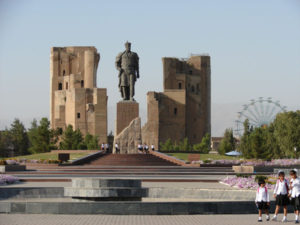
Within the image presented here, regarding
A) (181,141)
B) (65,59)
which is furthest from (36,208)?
(65,59)

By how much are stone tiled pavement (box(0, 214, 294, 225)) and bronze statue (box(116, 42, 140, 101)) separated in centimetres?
2624

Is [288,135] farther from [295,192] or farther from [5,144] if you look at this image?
[295,192]

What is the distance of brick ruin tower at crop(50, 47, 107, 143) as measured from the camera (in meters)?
90.0

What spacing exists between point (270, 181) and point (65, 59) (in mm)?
81280

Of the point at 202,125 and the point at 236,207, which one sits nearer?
the point at 236,207

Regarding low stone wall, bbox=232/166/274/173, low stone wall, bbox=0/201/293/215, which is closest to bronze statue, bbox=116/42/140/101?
low stone wall, bbox=232/166/274/173

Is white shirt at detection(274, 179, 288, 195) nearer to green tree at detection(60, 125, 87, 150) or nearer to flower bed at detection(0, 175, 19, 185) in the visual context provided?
flower bed at detection(0, 175, 19, 185)

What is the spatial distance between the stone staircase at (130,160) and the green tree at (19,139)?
45084mm

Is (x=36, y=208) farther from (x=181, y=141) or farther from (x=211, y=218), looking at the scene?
(x=181, y=141)

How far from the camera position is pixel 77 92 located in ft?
299

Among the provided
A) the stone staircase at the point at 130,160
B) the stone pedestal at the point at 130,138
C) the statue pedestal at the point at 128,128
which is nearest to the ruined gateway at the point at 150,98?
the statue pedestal at the point at 128,128

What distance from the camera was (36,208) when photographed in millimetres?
14352

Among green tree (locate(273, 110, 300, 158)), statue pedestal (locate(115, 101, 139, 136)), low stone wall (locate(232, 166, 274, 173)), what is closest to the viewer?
low stone wall (locate(232, 166, 274, 173))

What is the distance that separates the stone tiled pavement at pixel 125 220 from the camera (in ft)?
42.1
